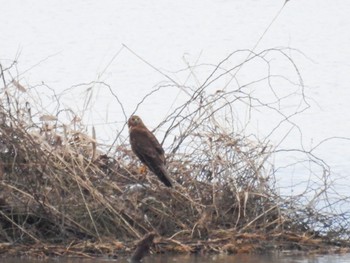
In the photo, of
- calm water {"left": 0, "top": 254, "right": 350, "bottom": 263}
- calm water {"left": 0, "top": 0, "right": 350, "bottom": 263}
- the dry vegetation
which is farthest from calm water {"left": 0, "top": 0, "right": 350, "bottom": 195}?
calm water {"left": 0, "top": 254, "right": 350, "bottom": 263}

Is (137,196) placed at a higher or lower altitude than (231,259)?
higher

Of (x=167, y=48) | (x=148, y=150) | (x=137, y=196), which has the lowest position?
(x=137, y=196)

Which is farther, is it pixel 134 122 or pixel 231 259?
pixel 134 122

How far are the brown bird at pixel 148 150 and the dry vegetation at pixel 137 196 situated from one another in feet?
0.74

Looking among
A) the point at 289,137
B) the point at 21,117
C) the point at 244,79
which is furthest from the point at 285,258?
the point at 244,79

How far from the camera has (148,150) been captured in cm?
858

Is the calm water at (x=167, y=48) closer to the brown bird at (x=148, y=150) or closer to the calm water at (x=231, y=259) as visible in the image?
the brown bird at (x=148, y=150)

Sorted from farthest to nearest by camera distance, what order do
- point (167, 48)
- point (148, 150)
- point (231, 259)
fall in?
point (167, 48), point (148, 150), point (231, 259)

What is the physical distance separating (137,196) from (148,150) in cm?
33

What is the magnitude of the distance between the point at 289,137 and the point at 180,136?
3636 mm

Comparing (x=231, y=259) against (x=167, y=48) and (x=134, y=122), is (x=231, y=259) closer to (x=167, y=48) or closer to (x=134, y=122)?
(x=134, y=122)

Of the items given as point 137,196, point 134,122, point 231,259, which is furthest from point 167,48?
point 231,259

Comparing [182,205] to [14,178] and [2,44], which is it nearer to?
[14,178]

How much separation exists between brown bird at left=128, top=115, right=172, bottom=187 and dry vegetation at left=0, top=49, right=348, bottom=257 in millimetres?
226
